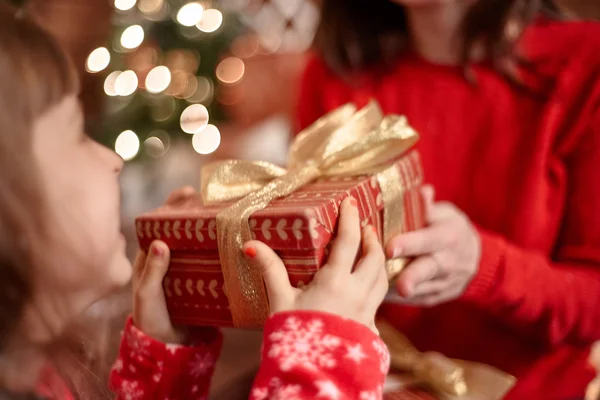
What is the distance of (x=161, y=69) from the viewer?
55.1 inches

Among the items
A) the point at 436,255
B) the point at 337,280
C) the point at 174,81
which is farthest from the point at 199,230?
the point at 174,81

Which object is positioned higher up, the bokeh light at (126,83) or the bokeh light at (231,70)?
the bokeh light at (126,83)

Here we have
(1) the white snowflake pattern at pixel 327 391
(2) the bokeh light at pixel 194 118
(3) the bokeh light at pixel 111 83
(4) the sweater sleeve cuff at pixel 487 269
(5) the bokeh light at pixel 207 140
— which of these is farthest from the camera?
(5) the bokeh light at pixel 207 140

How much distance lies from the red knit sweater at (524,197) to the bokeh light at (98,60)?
0.72 meters

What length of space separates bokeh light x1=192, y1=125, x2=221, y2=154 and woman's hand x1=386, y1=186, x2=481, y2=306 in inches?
41.0

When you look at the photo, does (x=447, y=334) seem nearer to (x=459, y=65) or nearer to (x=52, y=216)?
(x=459, y=65)

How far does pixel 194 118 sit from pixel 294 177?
1020 mm

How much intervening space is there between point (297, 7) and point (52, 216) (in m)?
1.82

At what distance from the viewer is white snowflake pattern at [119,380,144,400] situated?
0.54 metres

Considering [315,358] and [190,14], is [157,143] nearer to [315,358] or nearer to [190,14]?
[190,14]

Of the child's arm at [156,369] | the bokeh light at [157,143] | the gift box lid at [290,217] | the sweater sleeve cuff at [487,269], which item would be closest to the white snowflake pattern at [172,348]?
the child's arm at [156,369]

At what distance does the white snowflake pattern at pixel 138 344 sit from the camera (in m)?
0.54

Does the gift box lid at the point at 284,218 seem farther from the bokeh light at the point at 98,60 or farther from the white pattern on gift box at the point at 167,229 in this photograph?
the bokeh light at the point at 98,60

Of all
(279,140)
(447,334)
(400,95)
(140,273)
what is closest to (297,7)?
(279,140)
